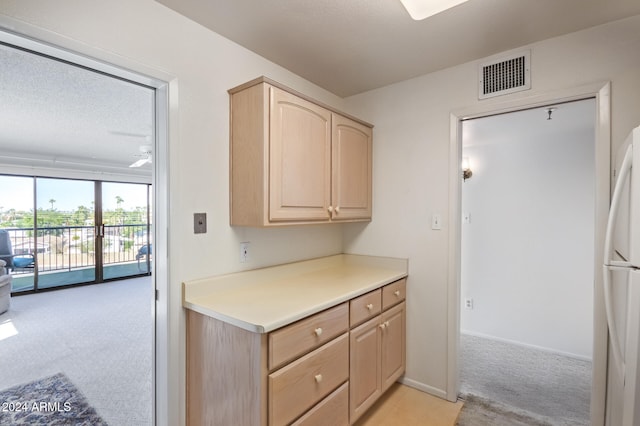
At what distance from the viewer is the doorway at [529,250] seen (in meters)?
2.63

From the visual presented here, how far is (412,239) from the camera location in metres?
2.34

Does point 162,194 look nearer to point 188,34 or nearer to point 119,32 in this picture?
Answer: point 119,32

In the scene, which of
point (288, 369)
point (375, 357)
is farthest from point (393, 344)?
point (288, 369)

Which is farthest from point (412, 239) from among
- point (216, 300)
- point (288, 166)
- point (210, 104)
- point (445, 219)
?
point (210, 104)

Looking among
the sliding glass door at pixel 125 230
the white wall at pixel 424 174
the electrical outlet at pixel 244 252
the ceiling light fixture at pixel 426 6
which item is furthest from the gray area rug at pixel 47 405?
the sliding glass door at pixel 125 230

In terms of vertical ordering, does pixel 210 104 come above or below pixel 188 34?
below

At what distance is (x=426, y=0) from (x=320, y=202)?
1.18 meters

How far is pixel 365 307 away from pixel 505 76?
1729 mm

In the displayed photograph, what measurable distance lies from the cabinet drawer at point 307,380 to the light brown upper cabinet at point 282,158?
28.0 inches

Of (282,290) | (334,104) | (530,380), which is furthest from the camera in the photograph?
(334,104)

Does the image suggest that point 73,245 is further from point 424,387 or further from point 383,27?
point 383,27

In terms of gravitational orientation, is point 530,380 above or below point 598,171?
below

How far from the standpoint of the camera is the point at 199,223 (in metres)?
1.64

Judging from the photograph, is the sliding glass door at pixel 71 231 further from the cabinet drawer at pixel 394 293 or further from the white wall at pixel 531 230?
the white wall at pixel 531 230
